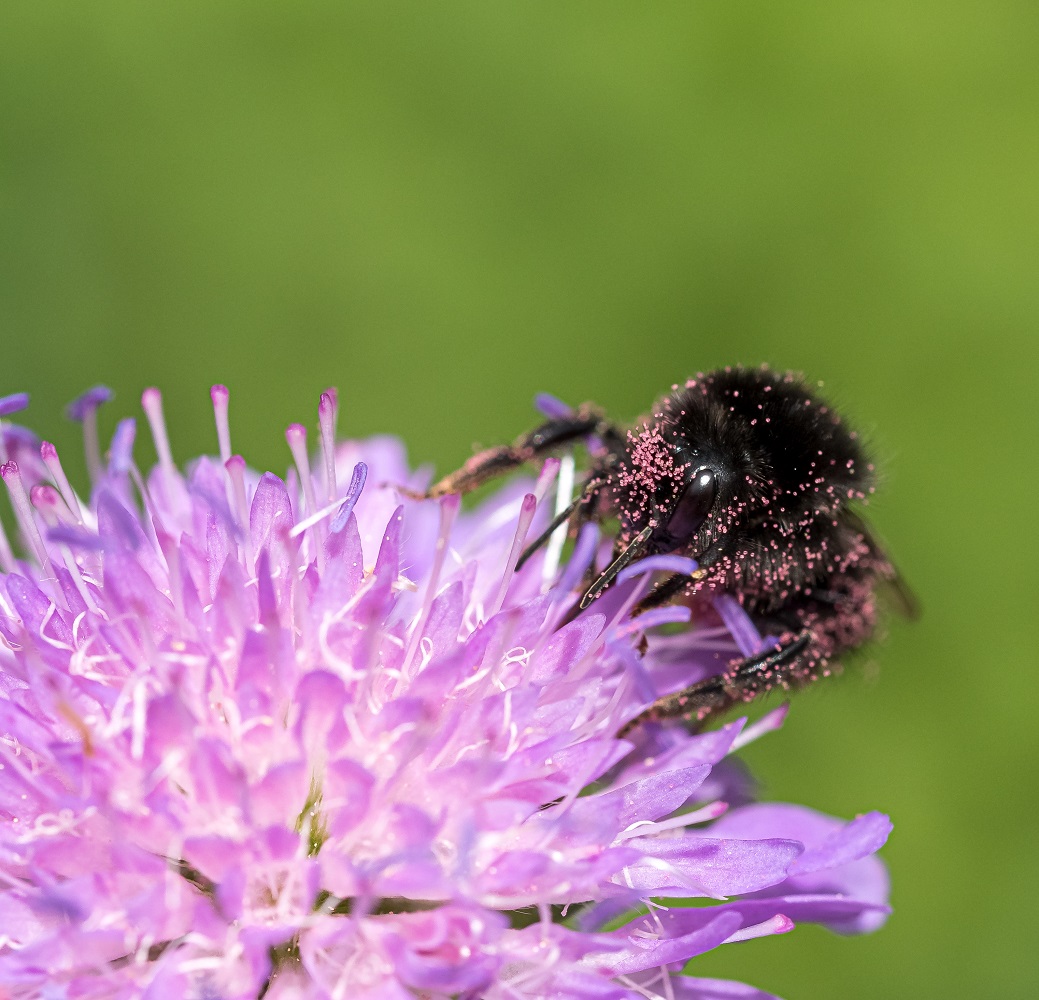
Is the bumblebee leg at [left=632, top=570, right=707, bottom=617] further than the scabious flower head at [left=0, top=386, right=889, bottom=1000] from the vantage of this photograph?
Yes

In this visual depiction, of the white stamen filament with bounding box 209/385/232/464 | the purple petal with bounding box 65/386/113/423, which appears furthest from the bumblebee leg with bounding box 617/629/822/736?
the purple petal with bounding box 65/386/113/423

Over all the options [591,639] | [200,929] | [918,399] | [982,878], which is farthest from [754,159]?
[200,929]

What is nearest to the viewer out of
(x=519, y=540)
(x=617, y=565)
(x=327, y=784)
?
(x=327, y=784)

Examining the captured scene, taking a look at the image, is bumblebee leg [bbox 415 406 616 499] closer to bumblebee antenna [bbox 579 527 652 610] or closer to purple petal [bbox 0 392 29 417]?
bumblebee antenna [bbox 579 527 652 610]

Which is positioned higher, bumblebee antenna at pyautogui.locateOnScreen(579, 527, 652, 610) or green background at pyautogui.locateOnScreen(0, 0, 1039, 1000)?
green background at pyautogui.locateOnScreen(0, 0, 1039, 1000)

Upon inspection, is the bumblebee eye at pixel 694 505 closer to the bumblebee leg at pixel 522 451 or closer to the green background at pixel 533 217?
the bumblebee leg at pixel 522 451

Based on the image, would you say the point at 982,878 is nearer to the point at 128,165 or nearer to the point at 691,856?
the point at 691,856


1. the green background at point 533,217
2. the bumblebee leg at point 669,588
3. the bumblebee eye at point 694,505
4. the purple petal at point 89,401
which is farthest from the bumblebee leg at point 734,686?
the green background at point 533,217

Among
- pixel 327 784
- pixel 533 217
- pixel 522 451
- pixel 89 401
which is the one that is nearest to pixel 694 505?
pixel 522 451

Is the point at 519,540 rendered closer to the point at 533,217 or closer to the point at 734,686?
the point at 734,686
